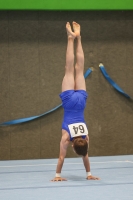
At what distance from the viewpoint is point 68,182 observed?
234 inches

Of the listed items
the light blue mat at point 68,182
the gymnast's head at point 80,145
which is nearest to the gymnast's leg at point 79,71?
the gymnast's head at point 80,145

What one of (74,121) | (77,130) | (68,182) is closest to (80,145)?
(77,130)

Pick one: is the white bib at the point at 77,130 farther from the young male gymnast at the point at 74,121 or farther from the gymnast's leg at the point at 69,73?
the gymnast's leg at the point at 69,73

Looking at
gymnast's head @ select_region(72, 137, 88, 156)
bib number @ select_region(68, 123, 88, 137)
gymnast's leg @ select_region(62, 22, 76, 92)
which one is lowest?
gymnast's head @ select_region(72, 137, 88, 156)

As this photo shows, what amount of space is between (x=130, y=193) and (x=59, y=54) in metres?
4.95

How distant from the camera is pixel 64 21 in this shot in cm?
950

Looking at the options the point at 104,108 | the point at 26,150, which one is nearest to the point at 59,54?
the point at 104,108

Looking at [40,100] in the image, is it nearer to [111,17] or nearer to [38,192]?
[111,17]

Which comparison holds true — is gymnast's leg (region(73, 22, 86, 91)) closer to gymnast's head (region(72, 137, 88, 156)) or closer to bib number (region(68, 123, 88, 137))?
bib number (region(68, 123, 88, 137))

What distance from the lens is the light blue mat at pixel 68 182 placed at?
16.4 ft

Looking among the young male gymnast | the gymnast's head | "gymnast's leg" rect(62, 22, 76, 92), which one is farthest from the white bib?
"gymnast's leg" rect(62, 22, 76, 92)

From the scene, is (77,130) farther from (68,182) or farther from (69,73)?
(69,73)

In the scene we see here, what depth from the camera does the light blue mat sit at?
16.4ft

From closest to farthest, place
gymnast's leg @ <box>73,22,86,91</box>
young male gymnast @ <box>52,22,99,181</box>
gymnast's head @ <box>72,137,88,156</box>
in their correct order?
gymnast's head @ <box>72,137,88,156</box>
young male gymnast @ <box>52,22,99,181</box>
gymnast's leg @ <box>73,22,86,91</box>
